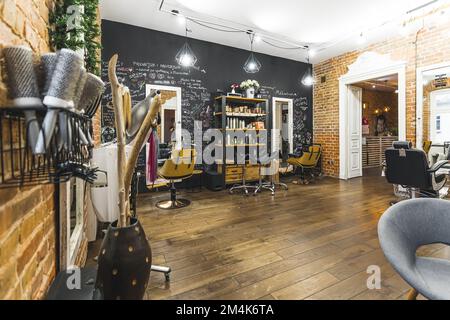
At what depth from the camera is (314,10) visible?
12.8ft

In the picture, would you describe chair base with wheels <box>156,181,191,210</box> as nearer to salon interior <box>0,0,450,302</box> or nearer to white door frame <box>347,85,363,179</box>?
salon interior <box>0,0,450,302</box>

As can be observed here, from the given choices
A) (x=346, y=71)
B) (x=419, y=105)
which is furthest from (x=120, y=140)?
(x=346, y=71)

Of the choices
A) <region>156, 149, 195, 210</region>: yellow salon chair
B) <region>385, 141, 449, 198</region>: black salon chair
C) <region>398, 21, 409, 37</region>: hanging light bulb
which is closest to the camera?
<region>385, 141, 449, 198</region>: black salon chair

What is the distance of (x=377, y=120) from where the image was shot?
9.09 m

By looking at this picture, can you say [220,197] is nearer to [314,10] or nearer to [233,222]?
[233,222]

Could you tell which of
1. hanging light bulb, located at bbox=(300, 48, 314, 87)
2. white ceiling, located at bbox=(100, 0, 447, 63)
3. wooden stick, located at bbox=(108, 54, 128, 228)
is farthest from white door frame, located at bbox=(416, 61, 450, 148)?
wooden stick, located at bbox=(108, 54, 128, 228)

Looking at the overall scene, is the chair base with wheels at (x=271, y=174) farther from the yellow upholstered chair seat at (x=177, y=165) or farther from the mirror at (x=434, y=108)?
the mirror at (x=434, y=108)

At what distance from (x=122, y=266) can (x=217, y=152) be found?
13.3ft

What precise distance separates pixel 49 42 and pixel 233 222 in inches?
98.3

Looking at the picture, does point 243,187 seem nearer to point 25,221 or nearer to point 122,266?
point 122,266

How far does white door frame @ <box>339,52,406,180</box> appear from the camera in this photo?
482 cm

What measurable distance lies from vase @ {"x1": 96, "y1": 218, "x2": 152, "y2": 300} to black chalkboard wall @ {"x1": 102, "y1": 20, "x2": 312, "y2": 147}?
3.38 meters

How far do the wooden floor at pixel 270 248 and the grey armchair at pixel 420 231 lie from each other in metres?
0.56

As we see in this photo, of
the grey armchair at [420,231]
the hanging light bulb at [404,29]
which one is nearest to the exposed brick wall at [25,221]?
the grey armchair at [420,231]
